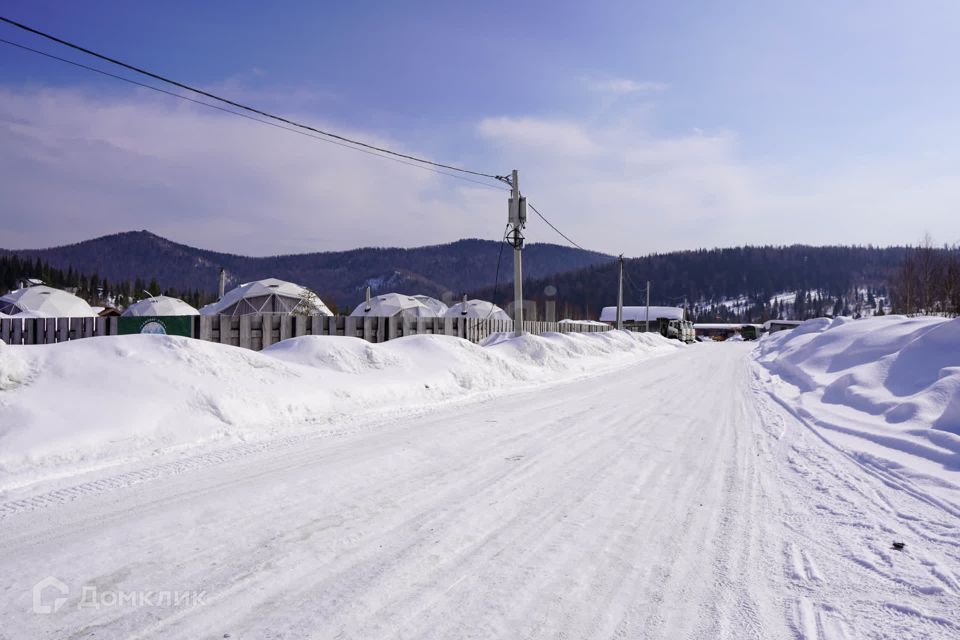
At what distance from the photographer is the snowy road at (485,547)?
2906 mm

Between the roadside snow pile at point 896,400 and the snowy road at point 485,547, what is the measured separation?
0.67 metres

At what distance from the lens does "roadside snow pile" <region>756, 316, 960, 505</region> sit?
6.32 meters

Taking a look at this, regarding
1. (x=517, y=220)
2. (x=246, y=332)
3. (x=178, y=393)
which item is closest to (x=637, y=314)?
(x=517, y=220)

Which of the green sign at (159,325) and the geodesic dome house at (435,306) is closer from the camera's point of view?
the green sign at (159,325)

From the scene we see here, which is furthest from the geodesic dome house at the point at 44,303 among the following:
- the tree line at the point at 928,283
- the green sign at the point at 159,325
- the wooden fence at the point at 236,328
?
the tree line at the point at 928,283

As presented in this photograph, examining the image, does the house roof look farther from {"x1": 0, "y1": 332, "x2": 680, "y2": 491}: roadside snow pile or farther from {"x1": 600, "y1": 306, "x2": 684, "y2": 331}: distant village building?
{"x1": 0, "y1": 332, "x2": 680, "y2": 491}: roadside snow pile

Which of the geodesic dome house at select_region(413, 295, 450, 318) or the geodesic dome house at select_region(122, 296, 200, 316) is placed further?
the geodesic dome house at select_region(413, 295, 450, 318)

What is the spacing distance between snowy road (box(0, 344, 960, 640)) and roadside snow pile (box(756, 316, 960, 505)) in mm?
667

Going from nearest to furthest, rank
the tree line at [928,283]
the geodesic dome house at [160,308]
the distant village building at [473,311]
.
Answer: the tree line at [928,283] < the geodesic dome house at [160,308] < the distant village building at [473,311]

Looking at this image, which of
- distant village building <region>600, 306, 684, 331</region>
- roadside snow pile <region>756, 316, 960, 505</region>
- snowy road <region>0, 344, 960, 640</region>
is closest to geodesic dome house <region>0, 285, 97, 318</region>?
snowy road <region>0, 344, 960, 640</region>

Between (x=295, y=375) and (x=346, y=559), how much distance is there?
7.05 meters

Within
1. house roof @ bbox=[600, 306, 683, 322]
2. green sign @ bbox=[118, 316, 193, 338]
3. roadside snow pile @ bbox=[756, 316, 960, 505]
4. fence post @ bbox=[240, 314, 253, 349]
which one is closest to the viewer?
roadside snow pile @ bbox=[756, 316, 960, 505]

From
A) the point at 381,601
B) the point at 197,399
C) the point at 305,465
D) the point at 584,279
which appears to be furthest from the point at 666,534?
the point at 584,279

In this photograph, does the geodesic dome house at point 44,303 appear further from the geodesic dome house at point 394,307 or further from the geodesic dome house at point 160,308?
the geodesic dome house at point 394,307
